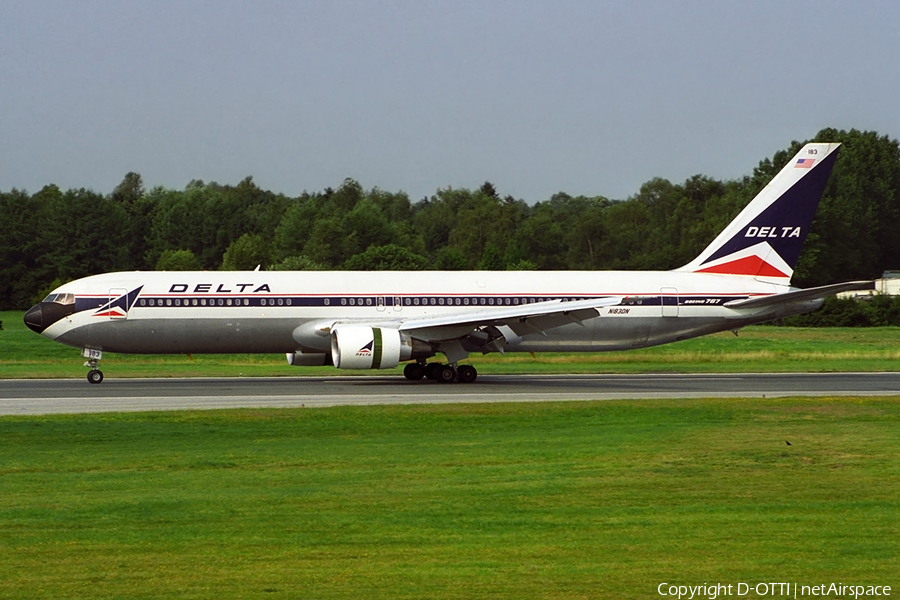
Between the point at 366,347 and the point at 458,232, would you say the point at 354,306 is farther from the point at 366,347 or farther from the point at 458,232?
the point at 458,232

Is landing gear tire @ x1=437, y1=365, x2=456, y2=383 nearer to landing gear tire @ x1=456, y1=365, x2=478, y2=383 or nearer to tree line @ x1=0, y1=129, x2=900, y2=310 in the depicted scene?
landing gear tire @ x1=456, y1=365, x2=478, y2=383

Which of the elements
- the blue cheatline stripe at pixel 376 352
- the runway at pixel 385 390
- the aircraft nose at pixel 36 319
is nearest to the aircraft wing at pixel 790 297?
the runway at pixel 385 390

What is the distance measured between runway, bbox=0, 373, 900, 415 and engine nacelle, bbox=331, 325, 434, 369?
77cm

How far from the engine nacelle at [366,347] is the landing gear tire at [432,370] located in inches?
97.4

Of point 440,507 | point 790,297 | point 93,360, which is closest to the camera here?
point 440,507

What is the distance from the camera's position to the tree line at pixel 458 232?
92.6m

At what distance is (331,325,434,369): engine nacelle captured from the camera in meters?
29.7

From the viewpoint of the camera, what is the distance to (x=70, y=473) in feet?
49.0

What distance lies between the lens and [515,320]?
3156cm

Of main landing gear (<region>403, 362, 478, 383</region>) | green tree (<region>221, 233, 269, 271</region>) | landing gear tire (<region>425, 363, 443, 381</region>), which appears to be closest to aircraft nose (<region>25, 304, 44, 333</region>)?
main landing gear (<region>403, 362, 478, 383</region>)

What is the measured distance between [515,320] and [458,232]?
8856 cm

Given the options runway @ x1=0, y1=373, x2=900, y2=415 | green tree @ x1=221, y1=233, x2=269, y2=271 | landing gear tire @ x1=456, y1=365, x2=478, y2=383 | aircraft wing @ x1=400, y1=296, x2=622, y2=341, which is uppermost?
green tree @ x1=221, y1=233, x2=269, y2=271

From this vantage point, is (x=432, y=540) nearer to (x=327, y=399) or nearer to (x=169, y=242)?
(x=327, y=399)

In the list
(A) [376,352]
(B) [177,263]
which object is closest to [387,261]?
(B) [177,263]
